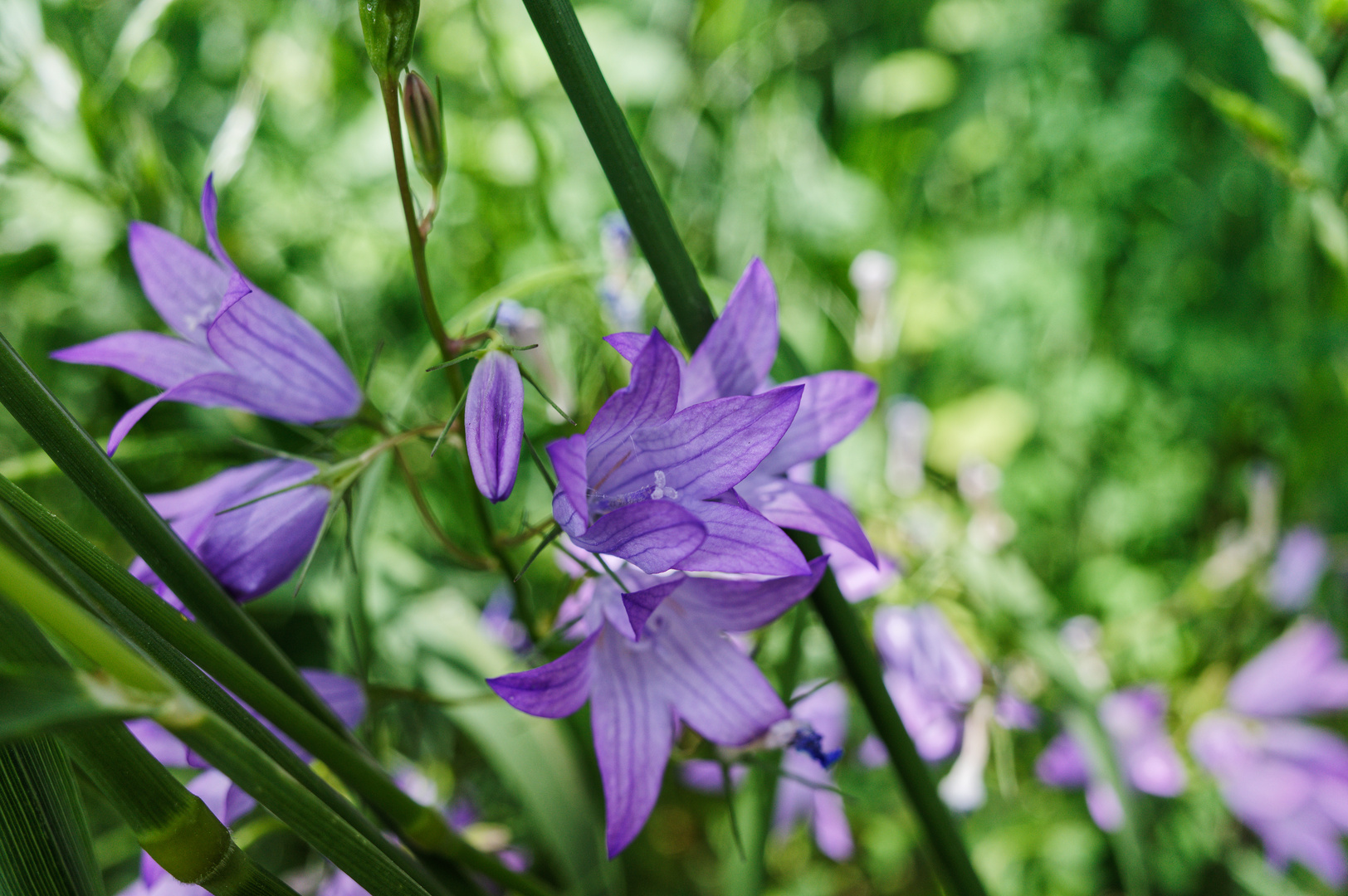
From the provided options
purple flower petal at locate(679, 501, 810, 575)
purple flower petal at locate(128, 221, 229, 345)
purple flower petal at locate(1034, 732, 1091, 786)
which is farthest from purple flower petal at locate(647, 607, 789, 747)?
purple flower petal at locate(1034, 732, 1091, 786)

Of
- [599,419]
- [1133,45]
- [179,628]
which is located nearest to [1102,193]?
[1133,45]

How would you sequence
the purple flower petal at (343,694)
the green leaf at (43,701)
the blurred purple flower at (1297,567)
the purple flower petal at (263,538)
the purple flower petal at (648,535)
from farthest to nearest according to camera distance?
the blurred purple flower at (1297,567)
the purple flower petal at (343,694)
the purple flower petal at (263,538)
the purple flower petal at (648,535)
the green leaf at (43,701)

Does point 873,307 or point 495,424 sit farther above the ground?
point 495,424

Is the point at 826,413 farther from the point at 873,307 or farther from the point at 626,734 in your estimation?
the point at 873,307

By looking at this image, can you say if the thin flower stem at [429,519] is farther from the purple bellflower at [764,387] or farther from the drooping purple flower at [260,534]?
the purple bellflower at [764,387]

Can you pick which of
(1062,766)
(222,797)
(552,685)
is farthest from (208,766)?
(1062,766)

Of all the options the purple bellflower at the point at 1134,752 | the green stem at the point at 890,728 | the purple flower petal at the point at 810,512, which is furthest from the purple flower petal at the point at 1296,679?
the purple flower petal at the point at 810,512
